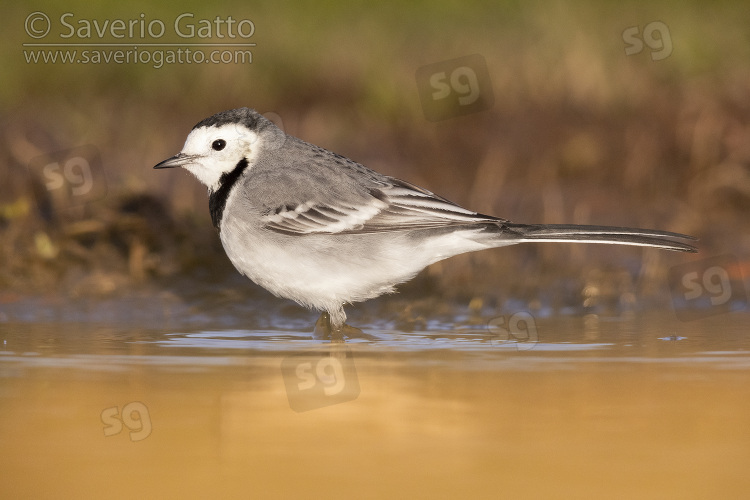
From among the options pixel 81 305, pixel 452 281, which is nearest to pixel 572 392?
pixel 452 281

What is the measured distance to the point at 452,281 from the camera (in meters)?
9.45

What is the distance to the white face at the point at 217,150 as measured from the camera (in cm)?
793

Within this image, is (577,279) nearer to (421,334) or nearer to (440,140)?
(421,334)
